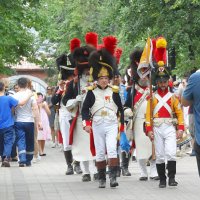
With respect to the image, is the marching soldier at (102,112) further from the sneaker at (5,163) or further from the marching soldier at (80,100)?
the sneaker at (5,163)

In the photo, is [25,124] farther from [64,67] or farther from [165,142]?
[165,142]

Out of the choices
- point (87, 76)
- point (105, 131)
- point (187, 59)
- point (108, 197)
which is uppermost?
point (187, 59)

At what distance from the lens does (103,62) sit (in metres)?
14.8

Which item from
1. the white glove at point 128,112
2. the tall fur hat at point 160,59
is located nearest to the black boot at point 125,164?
the white glove at point 128,112

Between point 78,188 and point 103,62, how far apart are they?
6.44 feet

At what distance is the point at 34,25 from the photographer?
37.3 meters

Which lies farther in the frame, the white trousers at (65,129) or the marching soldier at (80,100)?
the white trousers at (65,129)

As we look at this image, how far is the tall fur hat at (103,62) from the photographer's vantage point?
14.8 meters

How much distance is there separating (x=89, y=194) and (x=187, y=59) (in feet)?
73.8

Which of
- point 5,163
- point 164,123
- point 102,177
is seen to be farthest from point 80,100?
point 5,163

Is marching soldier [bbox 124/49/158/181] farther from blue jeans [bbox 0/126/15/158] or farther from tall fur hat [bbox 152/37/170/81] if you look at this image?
blue jeans [bbox 0/126/15/158]

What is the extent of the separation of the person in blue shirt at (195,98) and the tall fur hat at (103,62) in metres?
4.67

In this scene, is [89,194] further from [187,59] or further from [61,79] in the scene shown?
[187,59]

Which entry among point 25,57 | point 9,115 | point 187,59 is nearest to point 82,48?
point 9,115
